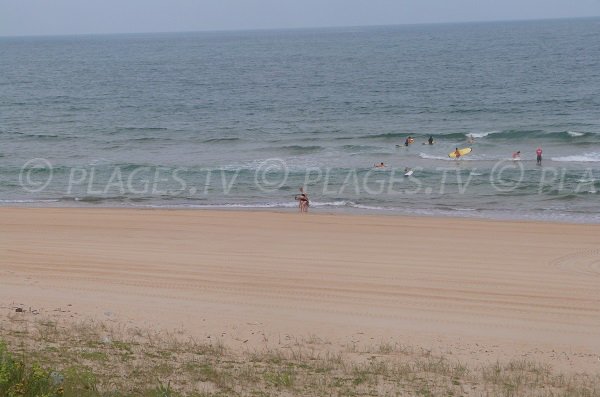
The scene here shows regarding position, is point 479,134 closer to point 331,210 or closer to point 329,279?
point 331,210

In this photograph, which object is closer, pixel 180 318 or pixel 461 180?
pixel 180 318

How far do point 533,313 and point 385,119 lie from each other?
37.5 m

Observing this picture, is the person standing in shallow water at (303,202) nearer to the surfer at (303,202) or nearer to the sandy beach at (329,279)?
the surfer at (303,202)

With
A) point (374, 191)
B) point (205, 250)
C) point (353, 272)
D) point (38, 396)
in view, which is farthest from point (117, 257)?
point (374, 191)

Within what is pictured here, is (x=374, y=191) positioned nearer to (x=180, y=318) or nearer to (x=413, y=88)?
(x=180, y=318)

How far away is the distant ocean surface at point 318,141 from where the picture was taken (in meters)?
30.2

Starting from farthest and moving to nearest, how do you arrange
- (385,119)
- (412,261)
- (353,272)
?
1. (385,119)
2. (412,261)
3. (353,272)


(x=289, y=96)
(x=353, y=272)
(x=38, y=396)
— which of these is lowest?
(x=38, y=396)

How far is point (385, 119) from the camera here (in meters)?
51.2

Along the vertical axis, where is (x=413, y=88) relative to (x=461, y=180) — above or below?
above

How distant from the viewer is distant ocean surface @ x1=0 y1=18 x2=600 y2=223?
30.2 m

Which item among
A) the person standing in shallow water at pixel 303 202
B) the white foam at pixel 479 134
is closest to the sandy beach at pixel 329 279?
the person standing in shallow water at pixel 303 202

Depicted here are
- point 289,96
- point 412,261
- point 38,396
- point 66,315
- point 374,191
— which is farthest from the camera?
point 289,96

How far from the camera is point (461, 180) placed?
32.4m
